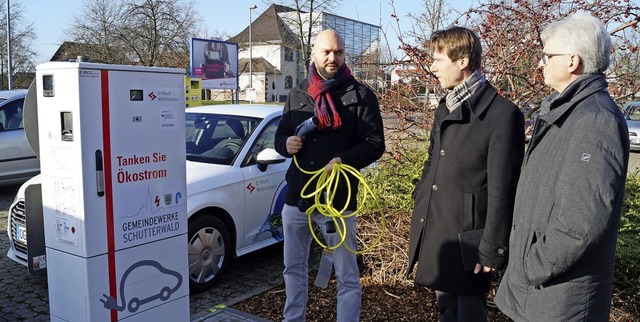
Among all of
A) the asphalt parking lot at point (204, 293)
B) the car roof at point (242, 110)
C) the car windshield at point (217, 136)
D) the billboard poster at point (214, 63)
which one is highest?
the billboard poster at point (214, 63)

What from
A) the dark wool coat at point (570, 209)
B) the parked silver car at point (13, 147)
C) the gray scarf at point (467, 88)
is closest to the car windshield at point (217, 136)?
the gray scarf at point (467, 88)

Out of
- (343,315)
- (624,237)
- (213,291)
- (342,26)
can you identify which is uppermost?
(342,26)

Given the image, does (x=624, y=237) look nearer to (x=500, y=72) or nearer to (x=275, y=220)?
(x=500, y=72)

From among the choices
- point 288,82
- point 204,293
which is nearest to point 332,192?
point 204,293

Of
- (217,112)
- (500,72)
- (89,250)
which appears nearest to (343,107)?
(89,250)

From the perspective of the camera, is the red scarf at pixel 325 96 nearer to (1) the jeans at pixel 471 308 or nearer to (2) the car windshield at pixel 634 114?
(1) the jeans at pixel 471 308

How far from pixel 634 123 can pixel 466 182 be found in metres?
18.8

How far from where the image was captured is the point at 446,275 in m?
2.70

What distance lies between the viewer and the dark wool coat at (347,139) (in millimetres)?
3281

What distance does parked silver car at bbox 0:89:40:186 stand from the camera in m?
8.55

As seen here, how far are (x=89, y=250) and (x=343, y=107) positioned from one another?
165cm

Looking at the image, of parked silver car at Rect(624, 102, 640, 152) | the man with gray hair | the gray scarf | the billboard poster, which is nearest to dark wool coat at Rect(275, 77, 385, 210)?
the gray scarf

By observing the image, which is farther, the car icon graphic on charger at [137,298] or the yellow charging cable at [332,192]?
the yellow charging cable at [332,192]

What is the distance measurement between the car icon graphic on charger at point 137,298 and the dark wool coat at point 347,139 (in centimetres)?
89
